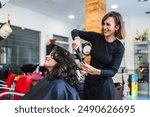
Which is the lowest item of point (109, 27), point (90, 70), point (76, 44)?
point (90, 70)

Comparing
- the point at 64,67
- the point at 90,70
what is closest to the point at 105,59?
the point at 90,70

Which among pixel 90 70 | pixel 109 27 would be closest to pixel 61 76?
pixel 90 70

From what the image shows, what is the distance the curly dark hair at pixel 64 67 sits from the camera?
1.22 m

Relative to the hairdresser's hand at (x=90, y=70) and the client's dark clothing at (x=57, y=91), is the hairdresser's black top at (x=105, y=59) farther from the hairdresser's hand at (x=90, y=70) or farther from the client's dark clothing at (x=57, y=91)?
the client's dark clothing at (x=57, y=91)

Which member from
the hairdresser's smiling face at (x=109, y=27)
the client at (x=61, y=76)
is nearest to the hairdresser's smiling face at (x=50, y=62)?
the client at (x=61, y=76)

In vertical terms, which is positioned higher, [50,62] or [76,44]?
[76,44]

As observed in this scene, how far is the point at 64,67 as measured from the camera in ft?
4.00

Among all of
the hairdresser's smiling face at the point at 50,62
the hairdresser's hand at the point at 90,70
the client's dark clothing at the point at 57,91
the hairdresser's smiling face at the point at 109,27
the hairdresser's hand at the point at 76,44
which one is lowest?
the client's dark clothing at the point at 57,91

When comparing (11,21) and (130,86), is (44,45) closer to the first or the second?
(11,21)

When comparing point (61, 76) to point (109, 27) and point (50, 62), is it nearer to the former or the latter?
point (50, 62)

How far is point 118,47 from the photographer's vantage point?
50.4 inches

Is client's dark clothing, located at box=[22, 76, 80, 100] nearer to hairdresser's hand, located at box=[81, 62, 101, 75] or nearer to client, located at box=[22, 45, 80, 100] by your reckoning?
client, located at box=[22, 45, 80, 100]

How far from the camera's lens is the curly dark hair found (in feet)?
4.02

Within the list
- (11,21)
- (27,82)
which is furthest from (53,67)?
(11,21)
